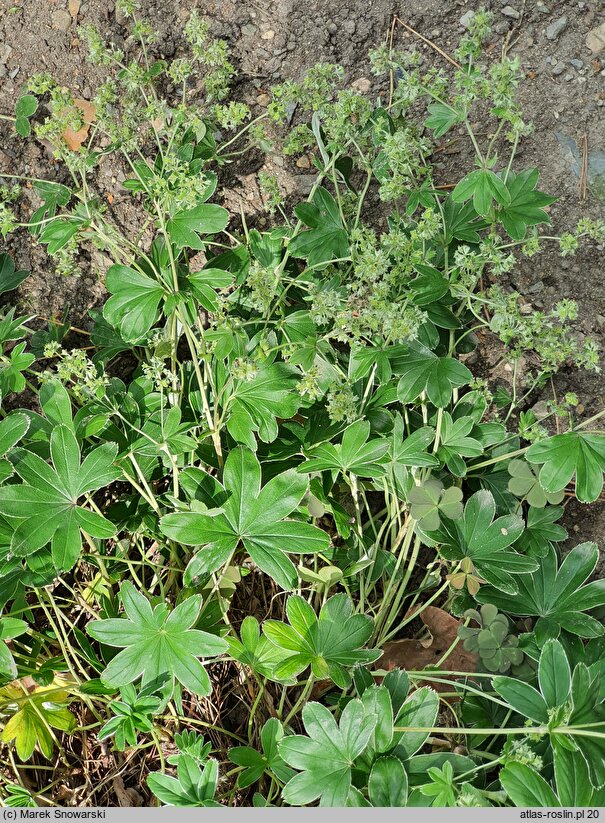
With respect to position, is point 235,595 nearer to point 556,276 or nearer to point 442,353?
point 442,353

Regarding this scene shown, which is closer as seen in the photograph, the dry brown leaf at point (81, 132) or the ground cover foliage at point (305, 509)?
the ground cover foliage at point (305, 509)

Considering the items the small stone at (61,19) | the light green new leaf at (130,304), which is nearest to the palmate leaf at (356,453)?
the light green new leaf at (130,304)

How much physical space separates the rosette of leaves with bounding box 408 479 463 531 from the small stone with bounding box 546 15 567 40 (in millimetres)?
1503

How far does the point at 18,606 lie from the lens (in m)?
1.55

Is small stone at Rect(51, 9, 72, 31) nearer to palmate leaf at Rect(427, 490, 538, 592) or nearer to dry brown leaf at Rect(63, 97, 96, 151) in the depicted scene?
dry brown leaf at Rect(63, 97, 96, 151)

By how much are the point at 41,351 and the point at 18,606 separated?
0.73 metres

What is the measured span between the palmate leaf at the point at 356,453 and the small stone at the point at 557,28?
4.83 ft

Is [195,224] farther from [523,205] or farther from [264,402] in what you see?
[523,205]

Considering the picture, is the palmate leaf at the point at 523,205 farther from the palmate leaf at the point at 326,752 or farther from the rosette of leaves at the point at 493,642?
the palmate leaf at the point at 326,752

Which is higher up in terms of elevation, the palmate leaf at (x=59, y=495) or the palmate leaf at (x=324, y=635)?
the palmate leaf at (x=59, y=495)

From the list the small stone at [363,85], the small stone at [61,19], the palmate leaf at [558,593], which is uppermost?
the small stone at [61,19]

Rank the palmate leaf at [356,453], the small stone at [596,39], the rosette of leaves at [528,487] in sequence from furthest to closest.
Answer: the small stone at [596,39]
the rosette of leaves at [528,487]
the palmate leaf at [356,453]

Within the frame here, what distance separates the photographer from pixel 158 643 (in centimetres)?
137

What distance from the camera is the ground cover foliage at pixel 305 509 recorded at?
1358 mm
